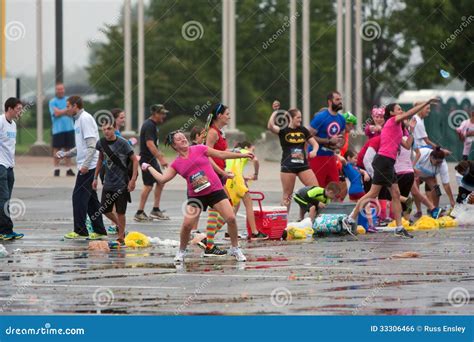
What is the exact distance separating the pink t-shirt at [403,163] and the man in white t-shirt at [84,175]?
436 cm

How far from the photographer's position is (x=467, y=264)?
16.1 meters

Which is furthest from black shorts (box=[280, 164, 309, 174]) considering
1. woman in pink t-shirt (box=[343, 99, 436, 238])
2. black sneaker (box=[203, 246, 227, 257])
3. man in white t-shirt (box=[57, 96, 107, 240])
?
black sneaker (box=[203, 246, 227, 257])

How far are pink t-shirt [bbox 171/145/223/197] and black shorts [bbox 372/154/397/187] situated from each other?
3.38 metres

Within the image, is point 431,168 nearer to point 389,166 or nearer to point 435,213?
point 435,213

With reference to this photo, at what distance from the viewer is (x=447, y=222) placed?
21656 mm

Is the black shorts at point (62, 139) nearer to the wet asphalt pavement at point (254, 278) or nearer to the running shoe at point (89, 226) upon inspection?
the wet asphalt pavement at point (254, 278)

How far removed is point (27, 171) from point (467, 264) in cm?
2240

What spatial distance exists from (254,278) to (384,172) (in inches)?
210

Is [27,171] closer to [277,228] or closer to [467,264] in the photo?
[277,228]

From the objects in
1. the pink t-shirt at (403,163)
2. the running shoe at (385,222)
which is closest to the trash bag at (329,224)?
the running shoe at (385,222)

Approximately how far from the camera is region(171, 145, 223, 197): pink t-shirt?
16969 mm

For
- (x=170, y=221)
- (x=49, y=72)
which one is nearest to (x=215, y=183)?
(x=170, y=221)

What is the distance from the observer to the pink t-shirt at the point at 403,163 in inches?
846

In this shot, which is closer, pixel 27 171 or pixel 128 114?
pixel 27 171
